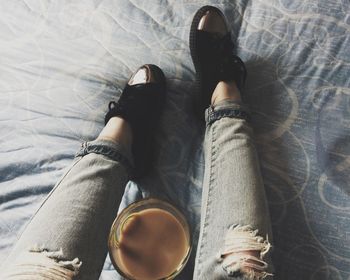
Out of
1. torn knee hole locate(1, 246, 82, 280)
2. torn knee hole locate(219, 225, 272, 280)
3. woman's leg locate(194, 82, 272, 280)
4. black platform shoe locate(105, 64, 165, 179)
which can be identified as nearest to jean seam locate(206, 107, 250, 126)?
woman's leg locate(194, 82, 272, 280)

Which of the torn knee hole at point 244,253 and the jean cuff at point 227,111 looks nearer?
the torn knee hole at point 244,253

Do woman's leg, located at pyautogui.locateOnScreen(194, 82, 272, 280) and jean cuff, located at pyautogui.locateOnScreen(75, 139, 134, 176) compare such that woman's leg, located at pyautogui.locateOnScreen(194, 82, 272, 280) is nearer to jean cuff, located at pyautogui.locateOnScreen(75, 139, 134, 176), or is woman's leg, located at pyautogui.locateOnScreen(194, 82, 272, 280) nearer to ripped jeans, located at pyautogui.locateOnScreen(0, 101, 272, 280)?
ripped jeans, located at pyautogui.locateOnScreen(0, 101, 272, 280)

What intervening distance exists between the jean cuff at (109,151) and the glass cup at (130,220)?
0.10 metres

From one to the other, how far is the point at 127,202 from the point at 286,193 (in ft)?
1.05

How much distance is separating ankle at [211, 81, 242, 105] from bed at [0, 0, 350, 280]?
0.05 metres

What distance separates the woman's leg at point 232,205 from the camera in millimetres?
547

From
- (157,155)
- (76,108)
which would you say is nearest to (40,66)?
(76,108)

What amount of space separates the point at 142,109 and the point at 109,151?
0.59 feet

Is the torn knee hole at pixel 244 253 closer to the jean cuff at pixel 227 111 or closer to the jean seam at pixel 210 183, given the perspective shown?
the jean seam at pixel 210 183

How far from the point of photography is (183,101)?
862 millimetres

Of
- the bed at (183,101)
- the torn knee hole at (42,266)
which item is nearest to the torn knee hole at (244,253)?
the bed at (183,101)

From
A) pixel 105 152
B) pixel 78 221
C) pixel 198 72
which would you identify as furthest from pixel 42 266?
pixel 198 72

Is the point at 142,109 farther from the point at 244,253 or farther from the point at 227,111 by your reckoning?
the point at 244,253

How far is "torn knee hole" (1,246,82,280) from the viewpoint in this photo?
0.51 m
